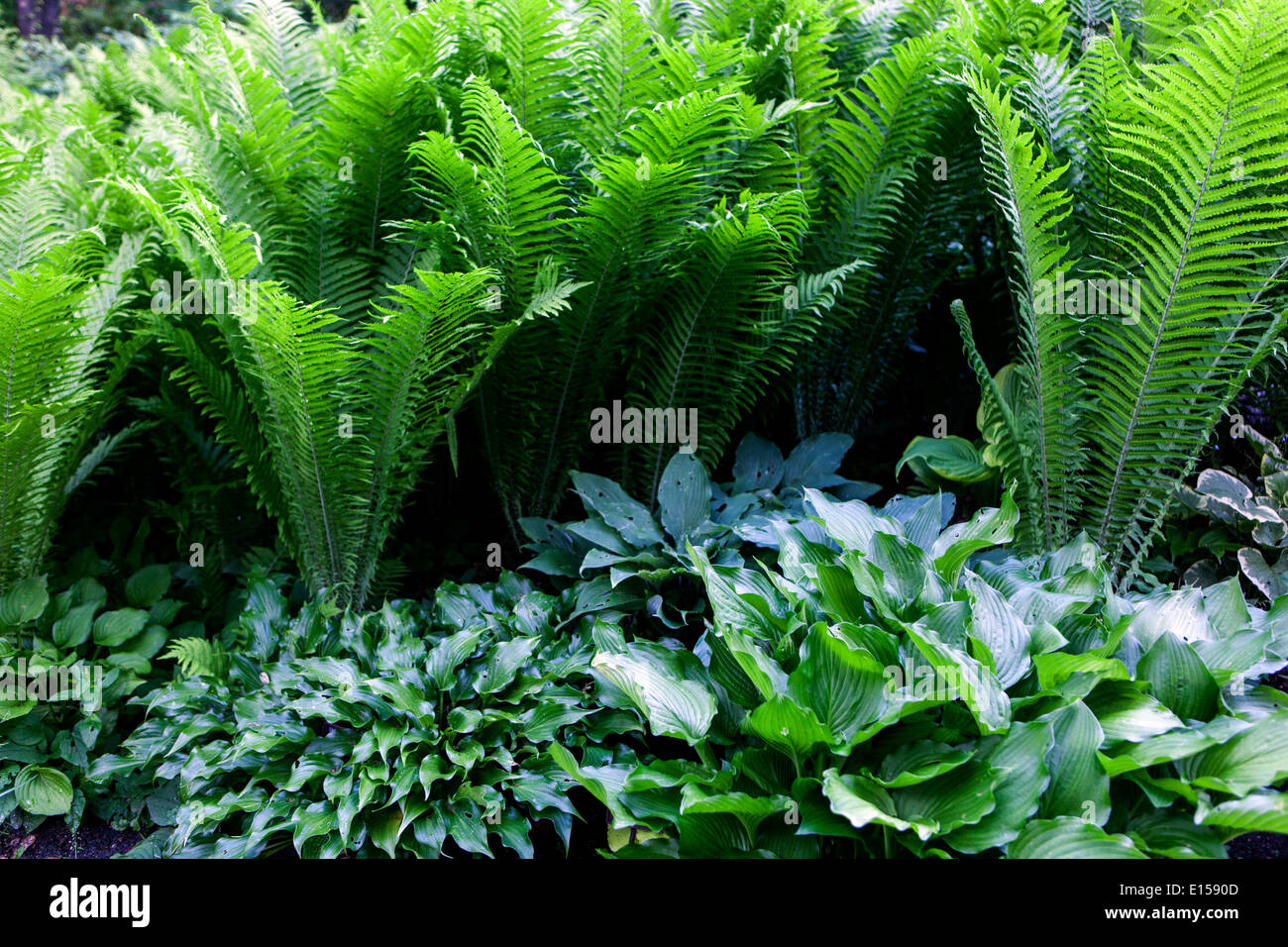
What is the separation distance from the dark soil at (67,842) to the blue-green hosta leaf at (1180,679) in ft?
9.62

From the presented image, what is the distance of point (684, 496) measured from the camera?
2.99 metres

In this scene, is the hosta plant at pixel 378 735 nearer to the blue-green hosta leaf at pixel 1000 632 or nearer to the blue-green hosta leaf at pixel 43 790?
the blue-green hosta leaf at pixel 43 790

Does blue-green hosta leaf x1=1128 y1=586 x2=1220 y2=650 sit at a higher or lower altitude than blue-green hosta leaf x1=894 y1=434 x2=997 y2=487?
lower

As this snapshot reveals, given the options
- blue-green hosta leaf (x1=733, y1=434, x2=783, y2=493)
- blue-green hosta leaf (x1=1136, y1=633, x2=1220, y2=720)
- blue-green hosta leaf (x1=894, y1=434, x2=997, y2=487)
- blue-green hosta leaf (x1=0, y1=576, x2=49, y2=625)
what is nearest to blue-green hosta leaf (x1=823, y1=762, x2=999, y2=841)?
blue-green hosta leaf (x1=1136, y1=633, x2=1220, y2=720)

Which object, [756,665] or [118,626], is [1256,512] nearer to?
[756,665]

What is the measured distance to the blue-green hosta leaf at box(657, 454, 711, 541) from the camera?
9.65 feet

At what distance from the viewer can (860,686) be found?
1.93 m

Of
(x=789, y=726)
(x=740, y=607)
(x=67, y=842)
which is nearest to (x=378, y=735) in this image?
(x=740, y=607)

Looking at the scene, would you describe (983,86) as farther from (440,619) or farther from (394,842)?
(394,842)

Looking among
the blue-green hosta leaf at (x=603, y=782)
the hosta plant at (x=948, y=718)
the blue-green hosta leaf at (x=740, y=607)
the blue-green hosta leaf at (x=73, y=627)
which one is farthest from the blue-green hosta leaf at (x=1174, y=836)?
the blue-green hosta leaf at (x=73, y=627)

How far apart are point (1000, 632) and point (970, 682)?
1.00ft

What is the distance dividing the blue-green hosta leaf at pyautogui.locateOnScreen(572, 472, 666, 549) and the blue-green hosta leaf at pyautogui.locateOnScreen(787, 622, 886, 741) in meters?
0.98

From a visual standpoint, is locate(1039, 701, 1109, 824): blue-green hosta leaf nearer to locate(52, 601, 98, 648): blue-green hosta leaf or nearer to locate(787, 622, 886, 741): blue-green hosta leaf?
locate(787, 622, 886, 741): blue-green hosta leaf
